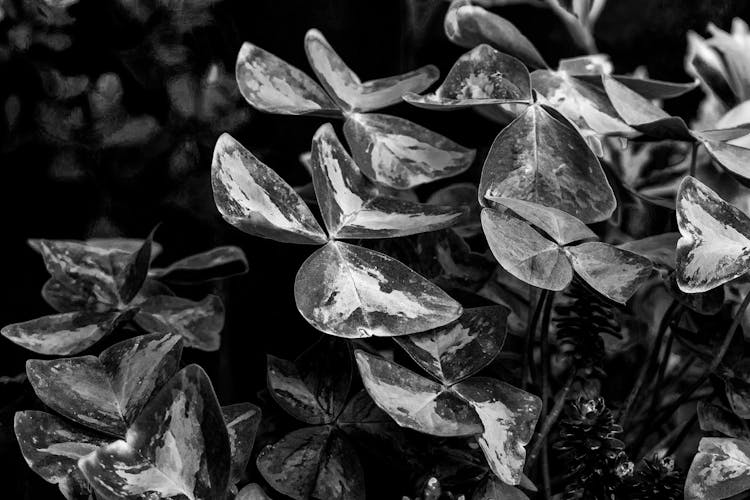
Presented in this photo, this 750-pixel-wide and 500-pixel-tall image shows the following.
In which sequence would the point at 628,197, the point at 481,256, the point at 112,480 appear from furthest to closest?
1. the point at 628,197
2. the point at 481,256
3. the point at 112,480

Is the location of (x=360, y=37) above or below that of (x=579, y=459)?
above

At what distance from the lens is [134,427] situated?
374 millimetres

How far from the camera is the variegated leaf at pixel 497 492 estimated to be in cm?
41

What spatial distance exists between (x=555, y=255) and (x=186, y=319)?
0.92 feet

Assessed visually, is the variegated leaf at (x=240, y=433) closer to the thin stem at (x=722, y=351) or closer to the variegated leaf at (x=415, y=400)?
the variegated leaf at (x=415, y=400)

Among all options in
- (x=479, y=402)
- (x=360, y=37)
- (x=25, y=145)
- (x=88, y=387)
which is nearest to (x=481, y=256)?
(x=479, y=402)

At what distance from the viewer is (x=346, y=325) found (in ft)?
1.28

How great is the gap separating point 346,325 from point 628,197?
1.16ft

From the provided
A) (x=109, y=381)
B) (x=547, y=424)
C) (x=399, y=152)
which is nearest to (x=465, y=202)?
(x=399, y=152)

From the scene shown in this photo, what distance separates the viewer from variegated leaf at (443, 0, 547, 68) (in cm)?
53

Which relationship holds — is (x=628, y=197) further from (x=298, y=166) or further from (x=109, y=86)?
(x=109, y=86)

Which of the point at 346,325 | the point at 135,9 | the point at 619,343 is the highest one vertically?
the point at 135,9

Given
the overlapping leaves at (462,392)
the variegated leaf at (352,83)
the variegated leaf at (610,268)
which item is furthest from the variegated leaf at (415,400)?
the variegated leaf at (352,83)

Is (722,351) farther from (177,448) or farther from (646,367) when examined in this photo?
(177,448)
